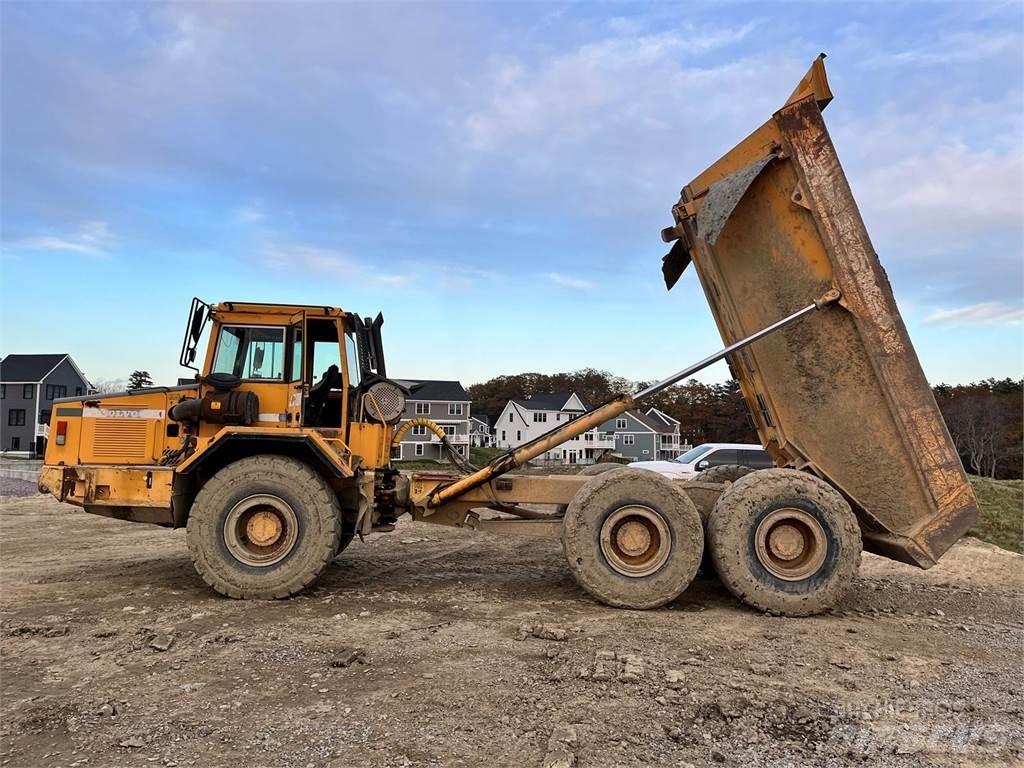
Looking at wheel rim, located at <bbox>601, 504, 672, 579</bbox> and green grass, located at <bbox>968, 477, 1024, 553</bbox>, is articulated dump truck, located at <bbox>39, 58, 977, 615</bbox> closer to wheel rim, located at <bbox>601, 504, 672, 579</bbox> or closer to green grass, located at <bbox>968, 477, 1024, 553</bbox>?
wheel rim, located at <bbox>601, 504, 672, 579</bbox>

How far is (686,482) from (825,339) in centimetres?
184

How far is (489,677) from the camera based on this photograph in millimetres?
4172

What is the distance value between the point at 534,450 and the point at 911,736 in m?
3.70

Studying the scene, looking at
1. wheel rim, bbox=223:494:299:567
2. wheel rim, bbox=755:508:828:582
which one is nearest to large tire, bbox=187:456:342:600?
wheel rim, bbox=223:494:299:567

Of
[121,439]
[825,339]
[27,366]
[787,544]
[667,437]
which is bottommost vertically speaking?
[787,544]

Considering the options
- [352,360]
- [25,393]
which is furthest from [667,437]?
[352,360]

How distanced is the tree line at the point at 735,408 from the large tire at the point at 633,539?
1.29m

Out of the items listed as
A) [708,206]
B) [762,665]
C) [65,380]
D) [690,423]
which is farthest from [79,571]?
[690,423]

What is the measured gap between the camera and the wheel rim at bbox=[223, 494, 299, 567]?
597cm

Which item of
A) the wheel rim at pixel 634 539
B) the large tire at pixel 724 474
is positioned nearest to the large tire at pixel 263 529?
the wheel rim at pixel 634 539

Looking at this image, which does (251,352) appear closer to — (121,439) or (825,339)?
(121,439)

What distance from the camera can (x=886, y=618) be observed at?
588 cm

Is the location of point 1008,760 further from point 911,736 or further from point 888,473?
point 888,473

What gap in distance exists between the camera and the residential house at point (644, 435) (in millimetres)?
58188
